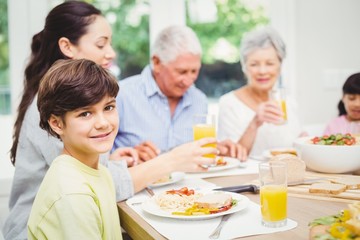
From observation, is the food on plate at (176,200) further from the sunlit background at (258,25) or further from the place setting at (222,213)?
the sunlit background at (258,25)

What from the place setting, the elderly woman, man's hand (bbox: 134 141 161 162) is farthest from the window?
the place setting

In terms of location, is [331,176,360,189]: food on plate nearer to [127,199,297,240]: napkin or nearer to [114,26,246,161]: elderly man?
[127,199,297,240]: napkin

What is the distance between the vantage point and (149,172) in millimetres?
1553

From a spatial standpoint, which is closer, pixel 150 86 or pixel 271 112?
pixel 271 112

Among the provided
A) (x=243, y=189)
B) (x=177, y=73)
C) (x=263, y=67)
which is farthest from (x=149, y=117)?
(x=243, y=189)

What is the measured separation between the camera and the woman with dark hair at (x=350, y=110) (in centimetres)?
246

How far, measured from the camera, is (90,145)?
1248 millimetres

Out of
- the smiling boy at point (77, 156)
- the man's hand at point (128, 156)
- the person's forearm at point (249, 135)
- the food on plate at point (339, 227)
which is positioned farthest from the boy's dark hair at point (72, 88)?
the person's forearm at point (249, 135)

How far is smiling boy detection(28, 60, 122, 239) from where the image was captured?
3.65 feet

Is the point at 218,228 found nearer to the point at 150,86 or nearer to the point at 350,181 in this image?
the point at 350,181

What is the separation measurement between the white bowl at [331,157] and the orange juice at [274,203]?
1.82ft

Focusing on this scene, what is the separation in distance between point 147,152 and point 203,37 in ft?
5.37

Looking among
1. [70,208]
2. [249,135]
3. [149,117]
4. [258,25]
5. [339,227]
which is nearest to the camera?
[339,227]

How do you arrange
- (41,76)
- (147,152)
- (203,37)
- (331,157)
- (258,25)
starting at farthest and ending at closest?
(258,25), (203,37), (147,152), (41,76), (331,157)
